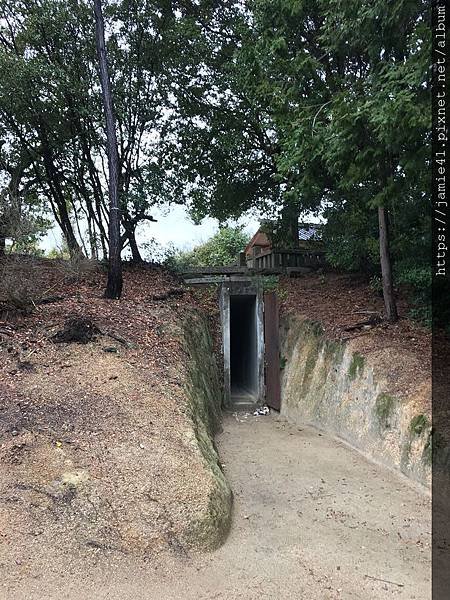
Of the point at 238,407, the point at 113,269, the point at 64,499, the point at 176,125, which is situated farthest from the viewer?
the point at 176,125

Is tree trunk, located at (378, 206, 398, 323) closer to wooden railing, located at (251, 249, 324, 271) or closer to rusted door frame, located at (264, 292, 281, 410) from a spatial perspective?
rusted door frame, located at (264, 292, 281, 410)

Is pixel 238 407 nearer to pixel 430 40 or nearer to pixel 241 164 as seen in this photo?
pixel 241 164

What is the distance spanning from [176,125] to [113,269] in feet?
18.6

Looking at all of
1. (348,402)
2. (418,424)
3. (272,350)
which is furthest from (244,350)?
(418,424)

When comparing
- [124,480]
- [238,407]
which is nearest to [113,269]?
[238,407]

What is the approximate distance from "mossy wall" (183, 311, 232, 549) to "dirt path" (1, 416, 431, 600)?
0.18 metres

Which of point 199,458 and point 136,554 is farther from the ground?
point 199,458

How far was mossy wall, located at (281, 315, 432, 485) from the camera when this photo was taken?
5.68 metres

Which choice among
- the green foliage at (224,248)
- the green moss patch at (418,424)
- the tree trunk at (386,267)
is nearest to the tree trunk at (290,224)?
the tree trunk at (386,267)

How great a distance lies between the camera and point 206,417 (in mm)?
7227

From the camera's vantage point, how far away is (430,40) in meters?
3.98

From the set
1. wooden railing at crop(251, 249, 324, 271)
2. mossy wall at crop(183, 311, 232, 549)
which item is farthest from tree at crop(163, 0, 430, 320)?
mossy wall at crop(183, 311, 232, 549)

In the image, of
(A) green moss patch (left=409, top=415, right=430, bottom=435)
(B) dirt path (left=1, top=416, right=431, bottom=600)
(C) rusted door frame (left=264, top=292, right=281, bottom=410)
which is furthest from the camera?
Result: (C) rusted door frame (left=264, top=292, right=281, bottom=410)

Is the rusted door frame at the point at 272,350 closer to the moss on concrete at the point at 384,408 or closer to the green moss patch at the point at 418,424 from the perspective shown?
the moss on concrete at the point at 384,408
